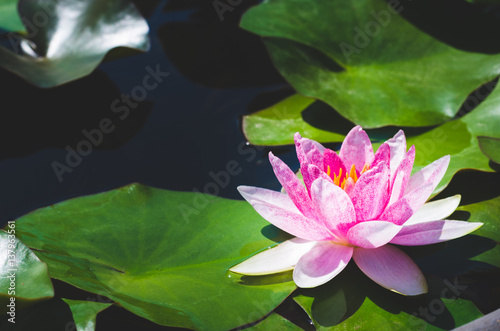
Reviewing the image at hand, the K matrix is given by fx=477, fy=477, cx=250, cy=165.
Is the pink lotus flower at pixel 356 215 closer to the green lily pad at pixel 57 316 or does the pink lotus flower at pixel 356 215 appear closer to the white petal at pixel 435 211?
the white petal at pixel 435 211

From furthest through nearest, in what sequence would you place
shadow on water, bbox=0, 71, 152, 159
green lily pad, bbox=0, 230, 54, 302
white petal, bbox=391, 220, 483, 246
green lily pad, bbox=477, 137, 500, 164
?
shadow on water, bbox=0, 71, 152, 159
green lily pad, bbox=477, 137, 500, 164
white petal, bbox=391, 220, 483, 246
green lily pad, bbox=0, 230, 54, 302

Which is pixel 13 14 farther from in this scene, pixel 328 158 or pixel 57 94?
pixel 328 158

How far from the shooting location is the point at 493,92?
2.18 meters

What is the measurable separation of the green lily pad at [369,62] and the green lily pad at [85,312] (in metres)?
1.28

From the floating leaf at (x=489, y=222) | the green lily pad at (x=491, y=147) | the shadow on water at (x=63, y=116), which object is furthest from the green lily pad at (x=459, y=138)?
the shadow on water at (x=63, y=116)

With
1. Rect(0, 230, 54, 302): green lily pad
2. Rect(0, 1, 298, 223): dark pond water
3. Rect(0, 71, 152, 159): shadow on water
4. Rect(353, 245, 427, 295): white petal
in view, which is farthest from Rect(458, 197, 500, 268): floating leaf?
Rect(0, 71, 152, 159): shadow on water

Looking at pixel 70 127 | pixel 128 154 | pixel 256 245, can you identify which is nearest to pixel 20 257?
pixel 256 245

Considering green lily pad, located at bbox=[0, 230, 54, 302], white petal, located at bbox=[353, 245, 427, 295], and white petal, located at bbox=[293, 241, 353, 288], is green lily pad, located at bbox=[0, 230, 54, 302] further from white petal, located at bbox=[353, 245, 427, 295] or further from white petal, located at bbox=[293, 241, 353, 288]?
white petal, located at bbox=[353, 245, 427, 295]

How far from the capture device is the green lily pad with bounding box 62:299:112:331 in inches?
53.9

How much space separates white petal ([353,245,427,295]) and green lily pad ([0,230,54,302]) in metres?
0.94

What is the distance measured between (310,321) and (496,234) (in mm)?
715

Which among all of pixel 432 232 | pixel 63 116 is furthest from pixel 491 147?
pixel 63 116

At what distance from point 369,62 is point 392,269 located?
1202 mm

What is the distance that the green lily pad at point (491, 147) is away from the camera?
5.88 feet
